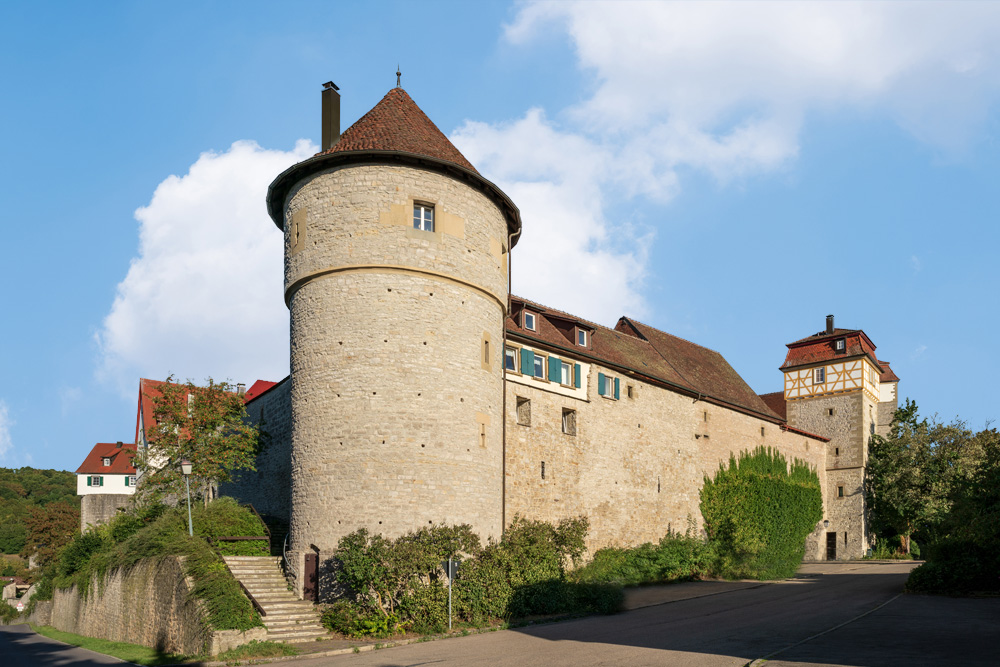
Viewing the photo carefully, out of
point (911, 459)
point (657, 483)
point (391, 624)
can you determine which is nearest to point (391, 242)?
point (391, 624)

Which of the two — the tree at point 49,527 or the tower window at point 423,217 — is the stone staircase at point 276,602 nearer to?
the tower window at point 423,217

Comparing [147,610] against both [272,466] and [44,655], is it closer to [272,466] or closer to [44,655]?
[44,655]

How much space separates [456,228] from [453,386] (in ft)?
13.4

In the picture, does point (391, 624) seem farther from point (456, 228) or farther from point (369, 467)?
point (456, 228)

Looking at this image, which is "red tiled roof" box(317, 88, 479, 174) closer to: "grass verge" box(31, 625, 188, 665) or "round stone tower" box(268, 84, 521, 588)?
"round stone tower" box(268, 84, 521, 588)

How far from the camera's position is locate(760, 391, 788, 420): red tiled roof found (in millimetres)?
48406


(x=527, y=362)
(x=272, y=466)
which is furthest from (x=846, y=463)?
(x=272, y=466)

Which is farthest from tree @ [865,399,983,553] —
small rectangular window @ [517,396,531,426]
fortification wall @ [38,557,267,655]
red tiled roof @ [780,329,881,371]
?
fortification wall @ [38,557,267,655]

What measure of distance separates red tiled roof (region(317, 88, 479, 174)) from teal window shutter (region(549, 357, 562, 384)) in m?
8.00

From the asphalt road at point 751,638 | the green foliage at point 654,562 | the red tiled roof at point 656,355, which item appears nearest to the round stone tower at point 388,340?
the asphalt road at point 751,638

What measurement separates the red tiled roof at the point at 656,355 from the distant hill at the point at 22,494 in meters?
57.2

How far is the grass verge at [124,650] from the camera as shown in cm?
1720

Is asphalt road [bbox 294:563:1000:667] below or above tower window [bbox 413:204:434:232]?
below

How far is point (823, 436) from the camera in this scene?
44.6m
